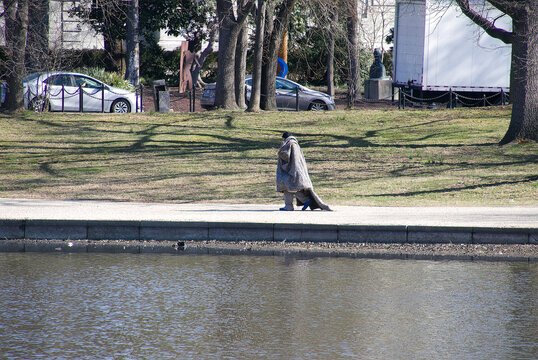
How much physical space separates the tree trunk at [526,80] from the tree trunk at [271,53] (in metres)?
8.37

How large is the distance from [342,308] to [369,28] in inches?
2019

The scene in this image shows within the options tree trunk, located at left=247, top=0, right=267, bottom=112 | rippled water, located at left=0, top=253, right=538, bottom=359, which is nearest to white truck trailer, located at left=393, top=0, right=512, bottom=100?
tree trunk, located at left=247, top=0, right=267, bottom=112

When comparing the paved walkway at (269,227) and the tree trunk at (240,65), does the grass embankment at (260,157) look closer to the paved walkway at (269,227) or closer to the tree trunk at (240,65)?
the tree trunk at (240,65)

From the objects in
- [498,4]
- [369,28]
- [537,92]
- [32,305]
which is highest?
[369,28]

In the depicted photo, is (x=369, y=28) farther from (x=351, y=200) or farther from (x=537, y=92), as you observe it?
(x=351, y=200)

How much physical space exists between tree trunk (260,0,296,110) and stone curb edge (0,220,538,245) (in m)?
15.9

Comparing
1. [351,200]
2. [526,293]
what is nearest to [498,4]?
[351,200]

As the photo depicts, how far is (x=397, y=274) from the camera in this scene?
25.6ft

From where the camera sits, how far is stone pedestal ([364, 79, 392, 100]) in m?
39.5

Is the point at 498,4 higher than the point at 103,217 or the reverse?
higher

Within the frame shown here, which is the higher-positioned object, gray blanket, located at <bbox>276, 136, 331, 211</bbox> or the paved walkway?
gray blanket, located at <bbox>276, 136, 331, 211</bbox>

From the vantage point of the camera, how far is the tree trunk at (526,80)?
1825 centimetres

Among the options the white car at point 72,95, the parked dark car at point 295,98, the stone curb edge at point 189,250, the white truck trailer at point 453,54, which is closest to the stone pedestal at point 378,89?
the white truck trailer at point 453,54

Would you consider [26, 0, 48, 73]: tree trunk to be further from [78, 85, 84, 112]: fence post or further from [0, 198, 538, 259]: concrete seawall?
[0, 198, 538, 259]: concrete seawall
